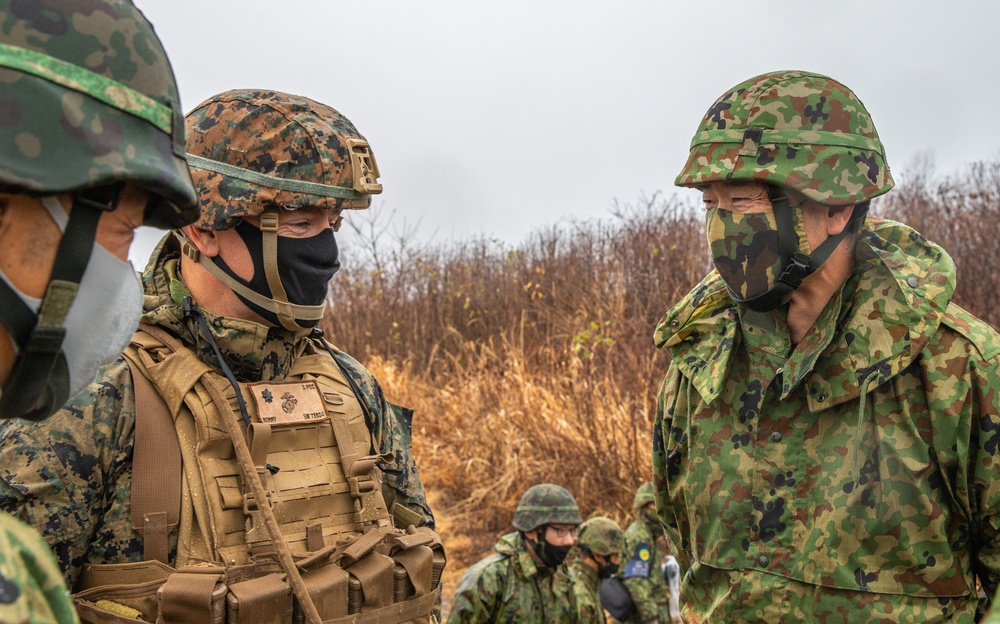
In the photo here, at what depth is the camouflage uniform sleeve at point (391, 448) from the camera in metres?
3.04

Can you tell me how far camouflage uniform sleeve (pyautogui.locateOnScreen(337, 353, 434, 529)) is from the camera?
3043 millimetres

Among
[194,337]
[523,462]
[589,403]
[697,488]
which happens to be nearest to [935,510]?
[697,488]

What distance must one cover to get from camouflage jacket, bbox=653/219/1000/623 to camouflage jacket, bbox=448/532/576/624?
2.70 m

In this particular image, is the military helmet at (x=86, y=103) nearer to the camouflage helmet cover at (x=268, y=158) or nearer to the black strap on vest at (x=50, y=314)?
A: the black strap on vest at (x=50, y=314)

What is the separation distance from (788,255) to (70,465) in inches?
84.7

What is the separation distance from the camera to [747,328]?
10.00ft

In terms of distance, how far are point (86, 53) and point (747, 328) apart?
2232 mm

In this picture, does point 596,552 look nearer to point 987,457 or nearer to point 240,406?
point 987,457

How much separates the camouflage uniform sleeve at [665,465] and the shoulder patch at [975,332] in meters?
0.92

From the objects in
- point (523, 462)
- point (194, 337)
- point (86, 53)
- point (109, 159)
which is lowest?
point (523, 462)

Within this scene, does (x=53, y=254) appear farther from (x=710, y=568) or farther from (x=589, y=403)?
A: (x=589, y=403)

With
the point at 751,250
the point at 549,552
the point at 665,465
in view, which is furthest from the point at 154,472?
the point at 549,552

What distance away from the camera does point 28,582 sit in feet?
3.68

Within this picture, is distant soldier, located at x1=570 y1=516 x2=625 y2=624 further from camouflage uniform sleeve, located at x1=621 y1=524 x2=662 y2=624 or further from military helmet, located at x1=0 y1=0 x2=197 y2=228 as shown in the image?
military helmet, located at x1=0 y1=0 x2=197 y2=228
